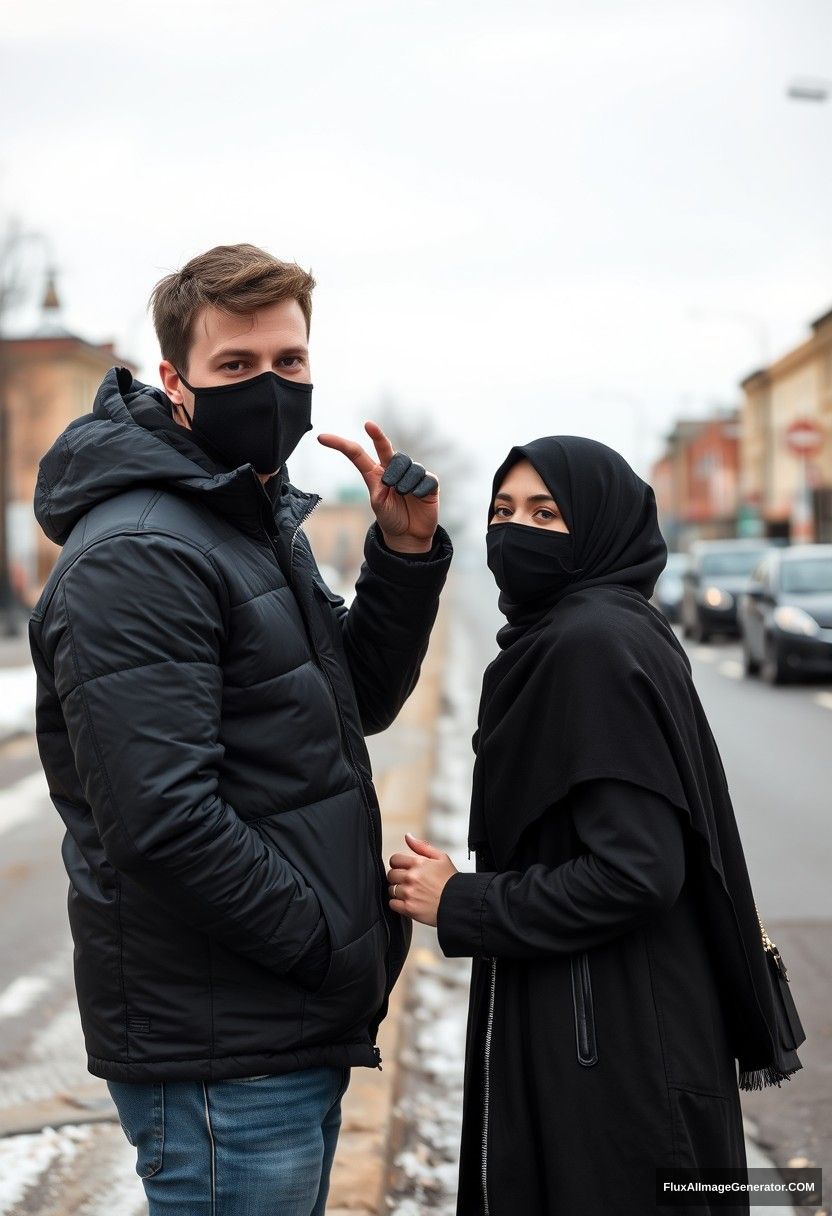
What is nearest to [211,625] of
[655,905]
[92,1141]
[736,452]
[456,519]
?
[655,905]

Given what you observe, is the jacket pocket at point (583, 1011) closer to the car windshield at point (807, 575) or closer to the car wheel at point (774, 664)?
the car wheel at point (774, 664)

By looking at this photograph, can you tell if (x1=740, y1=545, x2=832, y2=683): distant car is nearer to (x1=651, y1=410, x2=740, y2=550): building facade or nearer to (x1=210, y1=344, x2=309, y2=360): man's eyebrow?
(x1=210, y1=344, x2=309, y2=360): man's eyebrow

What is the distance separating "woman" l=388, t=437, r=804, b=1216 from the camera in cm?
213

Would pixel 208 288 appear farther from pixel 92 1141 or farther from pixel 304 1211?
pixel 92 1141

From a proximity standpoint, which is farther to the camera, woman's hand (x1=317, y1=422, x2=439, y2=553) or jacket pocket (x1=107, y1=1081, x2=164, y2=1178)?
woman's hand (x1=317, y1=422, x2=439, y2=553)

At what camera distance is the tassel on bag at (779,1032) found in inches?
91.9

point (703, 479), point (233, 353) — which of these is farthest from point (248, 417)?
point (703, 479)

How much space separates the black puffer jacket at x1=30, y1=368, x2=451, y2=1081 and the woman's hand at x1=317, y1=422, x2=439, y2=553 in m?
0.39

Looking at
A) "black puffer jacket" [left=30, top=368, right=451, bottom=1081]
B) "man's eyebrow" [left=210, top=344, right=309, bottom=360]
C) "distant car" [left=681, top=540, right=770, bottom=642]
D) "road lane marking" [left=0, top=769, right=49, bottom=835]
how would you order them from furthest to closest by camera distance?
"distant car" [left=681, top=540, right=770, bottom=642]
"road lane marking" [left=0, top=769, right=49, bottom=835]
"man's eyebrow" [left=210, top=344, right=309, bottom=360]
"black puffer jacket" [left=30, top=368, right=451, bottom=1081]

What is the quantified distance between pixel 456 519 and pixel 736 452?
153ft

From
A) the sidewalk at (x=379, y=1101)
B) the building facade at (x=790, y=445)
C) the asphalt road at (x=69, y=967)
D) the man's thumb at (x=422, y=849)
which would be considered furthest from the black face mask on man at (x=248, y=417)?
the building facade at (x=790, y=445)

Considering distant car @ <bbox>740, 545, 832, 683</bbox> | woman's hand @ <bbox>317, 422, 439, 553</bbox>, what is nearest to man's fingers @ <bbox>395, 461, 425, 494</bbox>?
woman's hand @ <bbox>317, 422, 439, 553</bbox>

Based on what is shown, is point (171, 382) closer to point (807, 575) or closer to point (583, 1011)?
point (583, 1011)

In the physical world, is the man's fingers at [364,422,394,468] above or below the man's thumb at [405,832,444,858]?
above
